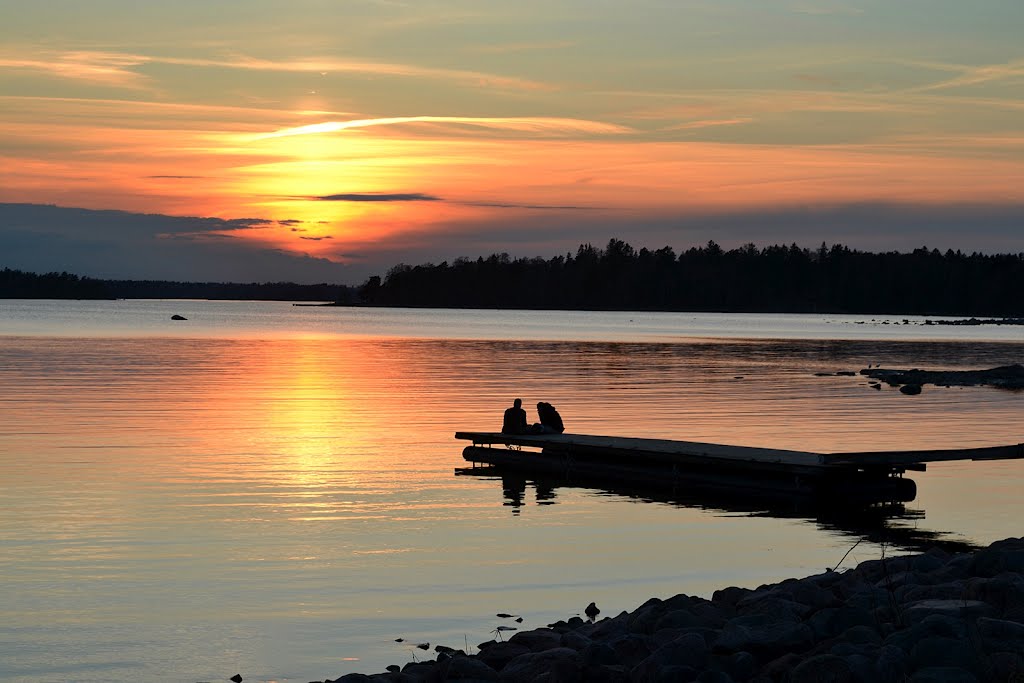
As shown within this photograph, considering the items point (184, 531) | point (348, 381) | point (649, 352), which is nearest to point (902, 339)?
point (649, 352)

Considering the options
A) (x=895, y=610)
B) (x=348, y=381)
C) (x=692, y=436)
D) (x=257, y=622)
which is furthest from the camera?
(x=348, y=381)

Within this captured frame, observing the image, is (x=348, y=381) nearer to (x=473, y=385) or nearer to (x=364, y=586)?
(x=473, y=385)

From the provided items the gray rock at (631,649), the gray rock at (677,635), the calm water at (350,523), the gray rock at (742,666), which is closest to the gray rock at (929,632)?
the gray rock at (742,666)

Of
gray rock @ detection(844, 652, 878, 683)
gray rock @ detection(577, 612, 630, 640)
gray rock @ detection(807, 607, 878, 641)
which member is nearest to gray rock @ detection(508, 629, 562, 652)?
gray rock @ detection(577, 612, 630, 640)

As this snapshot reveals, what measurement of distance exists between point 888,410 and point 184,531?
3409 cm

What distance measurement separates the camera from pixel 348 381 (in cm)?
6519

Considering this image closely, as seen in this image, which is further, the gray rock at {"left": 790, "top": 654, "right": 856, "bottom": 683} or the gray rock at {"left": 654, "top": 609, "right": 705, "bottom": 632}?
the gray rock at {"left": 654, "top": 609, "right": 705, "bottom": 632}

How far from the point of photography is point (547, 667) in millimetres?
12156

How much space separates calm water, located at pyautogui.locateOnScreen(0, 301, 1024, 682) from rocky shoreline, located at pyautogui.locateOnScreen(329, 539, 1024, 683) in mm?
2101

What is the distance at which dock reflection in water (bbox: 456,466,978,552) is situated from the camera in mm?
23453

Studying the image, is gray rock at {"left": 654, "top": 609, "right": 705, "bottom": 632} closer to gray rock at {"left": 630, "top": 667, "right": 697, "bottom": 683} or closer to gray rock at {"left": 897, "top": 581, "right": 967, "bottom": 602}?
gray rock at {"left": 630, "top": 667, "right": 697, "bottom": 683}

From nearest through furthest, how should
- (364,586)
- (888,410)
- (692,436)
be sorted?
(364,586)
(692,436)
(888,410)

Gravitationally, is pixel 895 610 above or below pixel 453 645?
above

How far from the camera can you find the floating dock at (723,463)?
26.4m
